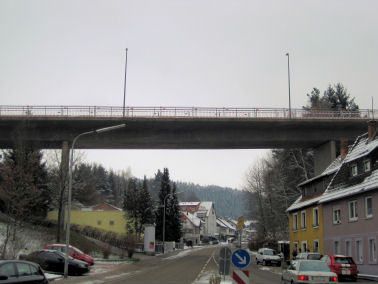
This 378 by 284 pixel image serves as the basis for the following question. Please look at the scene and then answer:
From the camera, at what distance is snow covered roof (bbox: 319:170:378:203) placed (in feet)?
91.6

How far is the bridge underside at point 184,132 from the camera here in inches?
1729

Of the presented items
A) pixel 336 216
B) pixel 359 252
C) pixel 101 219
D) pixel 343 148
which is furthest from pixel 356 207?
pixel 101 219

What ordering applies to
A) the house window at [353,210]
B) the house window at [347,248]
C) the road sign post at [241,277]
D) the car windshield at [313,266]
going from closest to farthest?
the road sign post at [241,277] < the car windshield at [313,266] < the house window at [353,210] < the house window at [347,248]

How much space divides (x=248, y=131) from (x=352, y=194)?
16841 mm

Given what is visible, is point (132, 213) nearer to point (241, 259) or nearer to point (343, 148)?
point (343, 148)

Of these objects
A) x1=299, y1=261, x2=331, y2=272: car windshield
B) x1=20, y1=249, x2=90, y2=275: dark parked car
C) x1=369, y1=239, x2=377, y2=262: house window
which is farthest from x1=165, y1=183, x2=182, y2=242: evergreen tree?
x1=299, y1=261, x2=331, y2=272: car windshield

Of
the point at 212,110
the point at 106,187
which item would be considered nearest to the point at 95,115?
the point at 212,110

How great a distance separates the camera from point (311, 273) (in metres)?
16.9

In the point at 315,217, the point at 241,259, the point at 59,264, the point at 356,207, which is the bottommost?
the point at 59,264

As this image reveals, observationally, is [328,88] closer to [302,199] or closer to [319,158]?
[319,158]

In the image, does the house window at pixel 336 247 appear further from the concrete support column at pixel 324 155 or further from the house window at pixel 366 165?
the concrete support column at pixel 324 155

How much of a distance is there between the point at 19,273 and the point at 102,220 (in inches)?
2124

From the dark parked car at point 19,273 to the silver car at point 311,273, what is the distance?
8925mm

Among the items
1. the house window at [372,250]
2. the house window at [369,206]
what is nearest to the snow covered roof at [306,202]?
the house window at [369,206]
